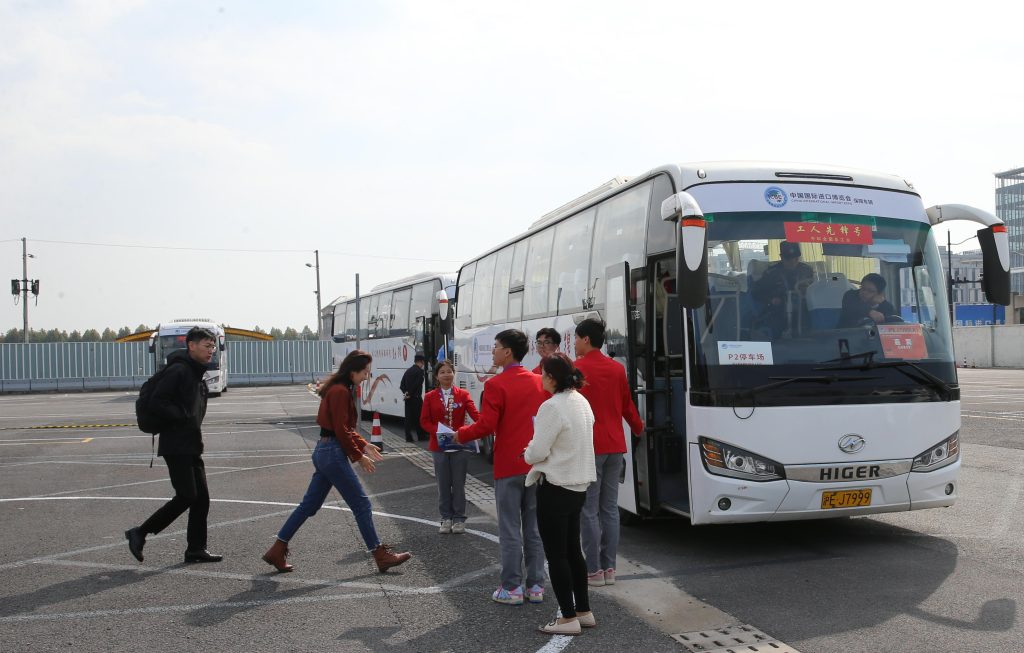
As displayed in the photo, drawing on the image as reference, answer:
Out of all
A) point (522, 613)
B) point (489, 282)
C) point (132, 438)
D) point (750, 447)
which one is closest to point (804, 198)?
point (750, 447)

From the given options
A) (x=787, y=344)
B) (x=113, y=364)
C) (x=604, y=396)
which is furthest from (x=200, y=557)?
(x=113, y=364)

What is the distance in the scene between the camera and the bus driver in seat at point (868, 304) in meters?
7.12

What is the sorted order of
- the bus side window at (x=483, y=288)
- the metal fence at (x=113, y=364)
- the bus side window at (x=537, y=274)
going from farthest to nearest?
1. the metal fence at (x=113, y=364)
2. the bus side window at (x=483, y=288)
3. the bus side window at (x=537, y=274)

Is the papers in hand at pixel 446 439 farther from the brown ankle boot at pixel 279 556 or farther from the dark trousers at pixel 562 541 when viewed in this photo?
the dark trousers at pixel 562 541

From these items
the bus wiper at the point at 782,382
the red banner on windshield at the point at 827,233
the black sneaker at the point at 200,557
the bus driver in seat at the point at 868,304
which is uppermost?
the red banner on windshield at the point at 827,233

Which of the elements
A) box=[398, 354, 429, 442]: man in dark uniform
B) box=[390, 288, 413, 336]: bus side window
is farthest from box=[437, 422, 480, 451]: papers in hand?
box=[390, 288, 413, 336]: bus side window

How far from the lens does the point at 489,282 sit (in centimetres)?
1415

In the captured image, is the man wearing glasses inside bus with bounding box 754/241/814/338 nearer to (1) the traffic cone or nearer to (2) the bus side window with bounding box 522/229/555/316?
(2) the bus side window with bounding box 522/229/555/316

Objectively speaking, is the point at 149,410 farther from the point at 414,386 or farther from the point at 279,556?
the point at 414,386

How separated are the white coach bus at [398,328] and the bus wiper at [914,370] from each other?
466 inches

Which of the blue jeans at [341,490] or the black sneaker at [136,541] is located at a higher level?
the blue jeans at [341,490]

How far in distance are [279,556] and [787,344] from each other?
4.24 m

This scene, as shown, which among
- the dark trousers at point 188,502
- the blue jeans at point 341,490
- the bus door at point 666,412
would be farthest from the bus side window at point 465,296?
the blue jeans at point 341,490

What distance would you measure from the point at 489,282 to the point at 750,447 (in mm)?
7778
